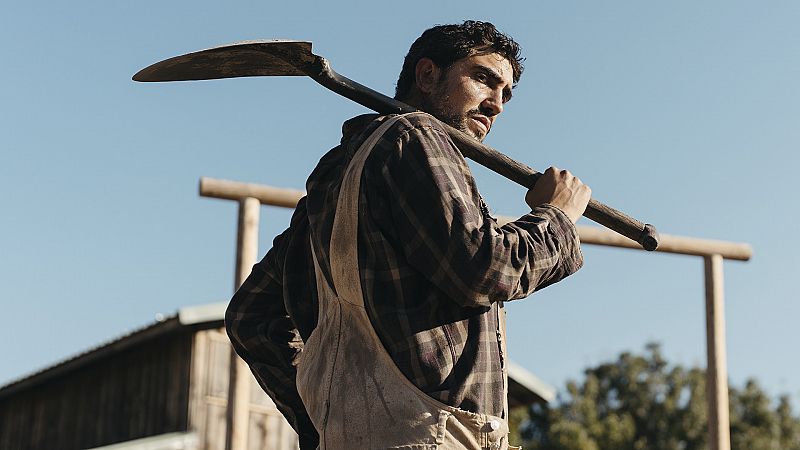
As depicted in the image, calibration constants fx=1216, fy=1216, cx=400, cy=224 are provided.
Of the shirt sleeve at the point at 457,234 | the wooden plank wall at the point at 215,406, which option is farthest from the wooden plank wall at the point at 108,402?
the shirt sleeve at the point at 457,234

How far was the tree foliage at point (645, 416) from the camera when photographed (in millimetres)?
43844

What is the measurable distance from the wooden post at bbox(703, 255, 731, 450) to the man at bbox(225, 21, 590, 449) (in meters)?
4.66

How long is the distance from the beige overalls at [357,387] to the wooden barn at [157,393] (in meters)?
12.3

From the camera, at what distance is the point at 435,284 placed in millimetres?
2887

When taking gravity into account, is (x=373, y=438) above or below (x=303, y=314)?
below

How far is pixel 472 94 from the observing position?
3531 millimetres

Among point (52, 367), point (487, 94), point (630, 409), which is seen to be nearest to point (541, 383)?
point (52, 367)

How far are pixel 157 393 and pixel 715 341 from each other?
11.2 metres

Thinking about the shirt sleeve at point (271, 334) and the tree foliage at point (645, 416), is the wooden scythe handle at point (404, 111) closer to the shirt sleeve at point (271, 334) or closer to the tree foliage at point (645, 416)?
the shirt sleeve at point (271, 334)

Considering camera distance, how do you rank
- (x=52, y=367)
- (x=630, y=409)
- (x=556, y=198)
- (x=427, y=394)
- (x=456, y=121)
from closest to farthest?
(x=427, y=394), (x=556, y=198), (x=456, y=121), (x=52, y=367), (x=630, y=409)

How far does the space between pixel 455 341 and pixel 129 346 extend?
14.7 m

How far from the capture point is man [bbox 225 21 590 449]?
2.84 m

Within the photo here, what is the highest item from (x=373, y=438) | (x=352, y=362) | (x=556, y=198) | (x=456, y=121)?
(x=456, y=121)

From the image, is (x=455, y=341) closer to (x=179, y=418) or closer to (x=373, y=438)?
(x=373, y=438)
